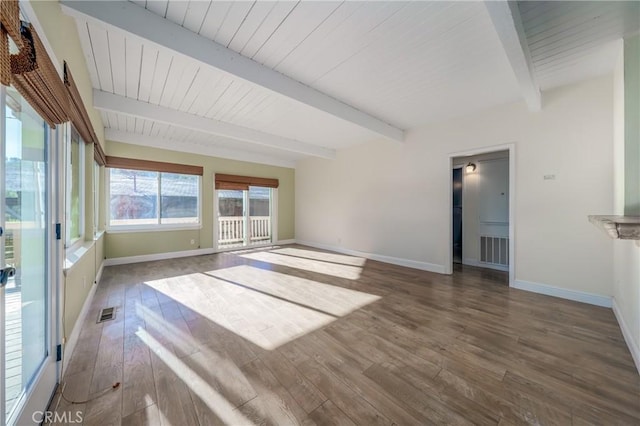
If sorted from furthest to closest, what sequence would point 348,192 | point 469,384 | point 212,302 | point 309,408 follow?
point 348,192 → point 212,302 → point 469,384 → point 309,408

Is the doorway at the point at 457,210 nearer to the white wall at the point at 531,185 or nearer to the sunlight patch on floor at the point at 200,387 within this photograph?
the white wall at the point at 531,185

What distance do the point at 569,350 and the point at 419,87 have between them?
3004mm

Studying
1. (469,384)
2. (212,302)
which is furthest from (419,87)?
(212,302)

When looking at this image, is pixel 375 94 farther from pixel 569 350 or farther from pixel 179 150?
pixel 179 150

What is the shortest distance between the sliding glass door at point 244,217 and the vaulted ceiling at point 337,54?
2745 mm

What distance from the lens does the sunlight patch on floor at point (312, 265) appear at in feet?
13.4

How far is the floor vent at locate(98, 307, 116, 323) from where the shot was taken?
7.98 feet

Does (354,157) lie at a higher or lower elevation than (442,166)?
higher

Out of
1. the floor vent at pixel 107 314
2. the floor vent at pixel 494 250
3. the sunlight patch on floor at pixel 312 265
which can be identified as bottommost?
the floor vent at pixel 107 314

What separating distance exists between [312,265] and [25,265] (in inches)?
148

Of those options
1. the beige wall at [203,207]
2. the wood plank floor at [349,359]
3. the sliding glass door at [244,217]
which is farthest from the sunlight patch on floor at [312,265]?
the beige wall at [203,207]

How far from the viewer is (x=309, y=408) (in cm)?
136

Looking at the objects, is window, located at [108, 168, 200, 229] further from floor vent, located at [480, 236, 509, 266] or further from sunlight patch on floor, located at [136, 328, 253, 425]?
floor vent, located at [480, 236, 509, 266]

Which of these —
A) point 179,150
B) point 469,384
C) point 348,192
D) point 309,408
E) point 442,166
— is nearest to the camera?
point 309,408
